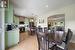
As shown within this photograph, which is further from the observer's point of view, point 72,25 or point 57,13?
point 57,13

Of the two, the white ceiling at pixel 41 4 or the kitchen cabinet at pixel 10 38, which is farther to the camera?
the white ceiling at pixel 41 4

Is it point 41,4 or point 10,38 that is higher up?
point 41,4

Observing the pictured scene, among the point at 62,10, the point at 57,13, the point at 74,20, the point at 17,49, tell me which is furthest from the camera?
the point at 57,13

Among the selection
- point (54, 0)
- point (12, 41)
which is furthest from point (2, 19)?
point (54, 0)

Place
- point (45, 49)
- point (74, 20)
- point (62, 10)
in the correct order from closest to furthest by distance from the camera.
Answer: point (45, 49) < point (74, 20) < point (62, 10)

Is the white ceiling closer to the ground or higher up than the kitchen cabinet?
higher up

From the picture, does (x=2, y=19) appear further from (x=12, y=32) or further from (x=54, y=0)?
(x=54, y=0)

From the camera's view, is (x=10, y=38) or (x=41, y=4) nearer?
(x=10, y=38)

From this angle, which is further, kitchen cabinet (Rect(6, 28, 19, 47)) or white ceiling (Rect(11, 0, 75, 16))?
white ceiling (Rect(11, 0, 75, 16))

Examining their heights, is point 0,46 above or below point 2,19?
below

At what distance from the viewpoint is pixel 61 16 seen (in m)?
6.55

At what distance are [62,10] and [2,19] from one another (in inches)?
174

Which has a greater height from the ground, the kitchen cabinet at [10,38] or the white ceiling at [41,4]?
the white ceiling at [41,4]

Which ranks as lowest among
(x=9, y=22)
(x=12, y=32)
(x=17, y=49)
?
(x=17, y=49)
